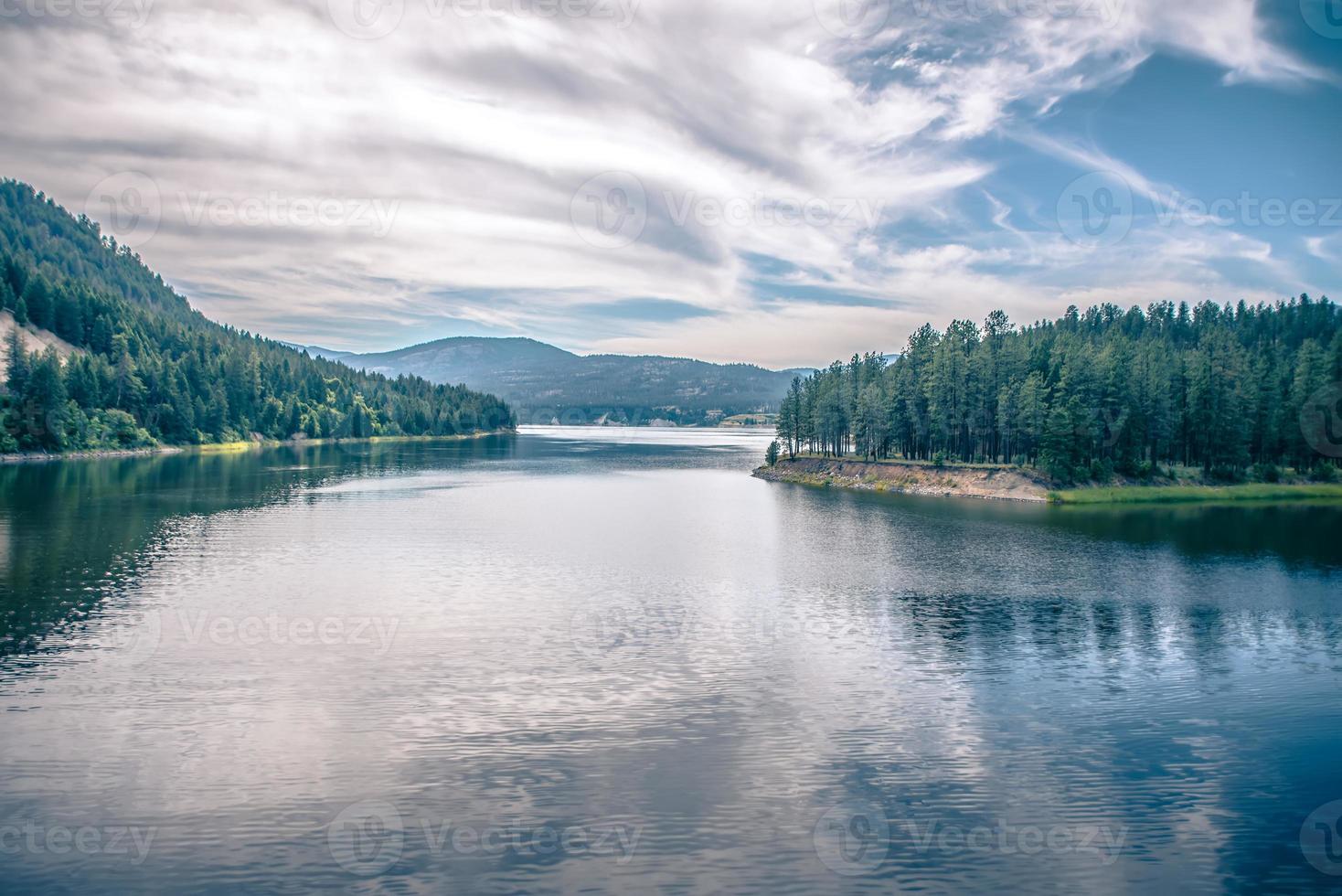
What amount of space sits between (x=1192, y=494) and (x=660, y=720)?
120m

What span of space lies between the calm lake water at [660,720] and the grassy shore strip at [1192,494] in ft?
153

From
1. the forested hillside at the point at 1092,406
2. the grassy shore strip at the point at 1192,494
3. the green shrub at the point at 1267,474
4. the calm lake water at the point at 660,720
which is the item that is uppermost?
the forested hillside at the point at 1092,406

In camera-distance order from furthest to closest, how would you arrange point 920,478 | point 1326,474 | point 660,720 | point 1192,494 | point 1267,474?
point 920,478
point 1326,474
point 1267,474
point 1192,494
point 660,720

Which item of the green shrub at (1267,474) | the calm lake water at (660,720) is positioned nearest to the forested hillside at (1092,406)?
the green shrub at (1267,474)

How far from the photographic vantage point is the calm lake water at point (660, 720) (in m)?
20.3

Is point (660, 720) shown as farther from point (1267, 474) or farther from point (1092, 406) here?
point (1267, 474)

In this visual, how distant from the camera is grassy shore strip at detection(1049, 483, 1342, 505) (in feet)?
367

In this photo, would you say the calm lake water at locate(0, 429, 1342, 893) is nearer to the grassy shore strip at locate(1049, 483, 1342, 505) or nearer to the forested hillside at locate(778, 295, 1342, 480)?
the grassy shore strip at locate(1049, 483, 1342, 505)

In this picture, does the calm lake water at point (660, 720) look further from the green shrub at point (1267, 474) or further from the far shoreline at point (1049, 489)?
the green shrub at point (1267, 474)

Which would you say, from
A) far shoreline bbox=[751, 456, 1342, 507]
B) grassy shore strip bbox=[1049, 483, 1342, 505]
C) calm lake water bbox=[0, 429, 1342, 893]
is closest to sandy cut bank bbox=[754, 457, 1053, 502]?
far shoreline bbox=[751, 456, 1342, 507]

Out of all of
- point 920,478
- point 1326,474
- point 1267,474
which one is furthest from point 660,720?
point 1326,474

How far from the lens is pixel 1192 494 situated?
118250mm

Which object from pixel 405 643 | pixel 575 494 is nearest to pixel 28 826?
pixel 405 643

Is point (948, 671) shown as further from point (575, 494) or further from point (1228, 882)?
point (575, 494)
